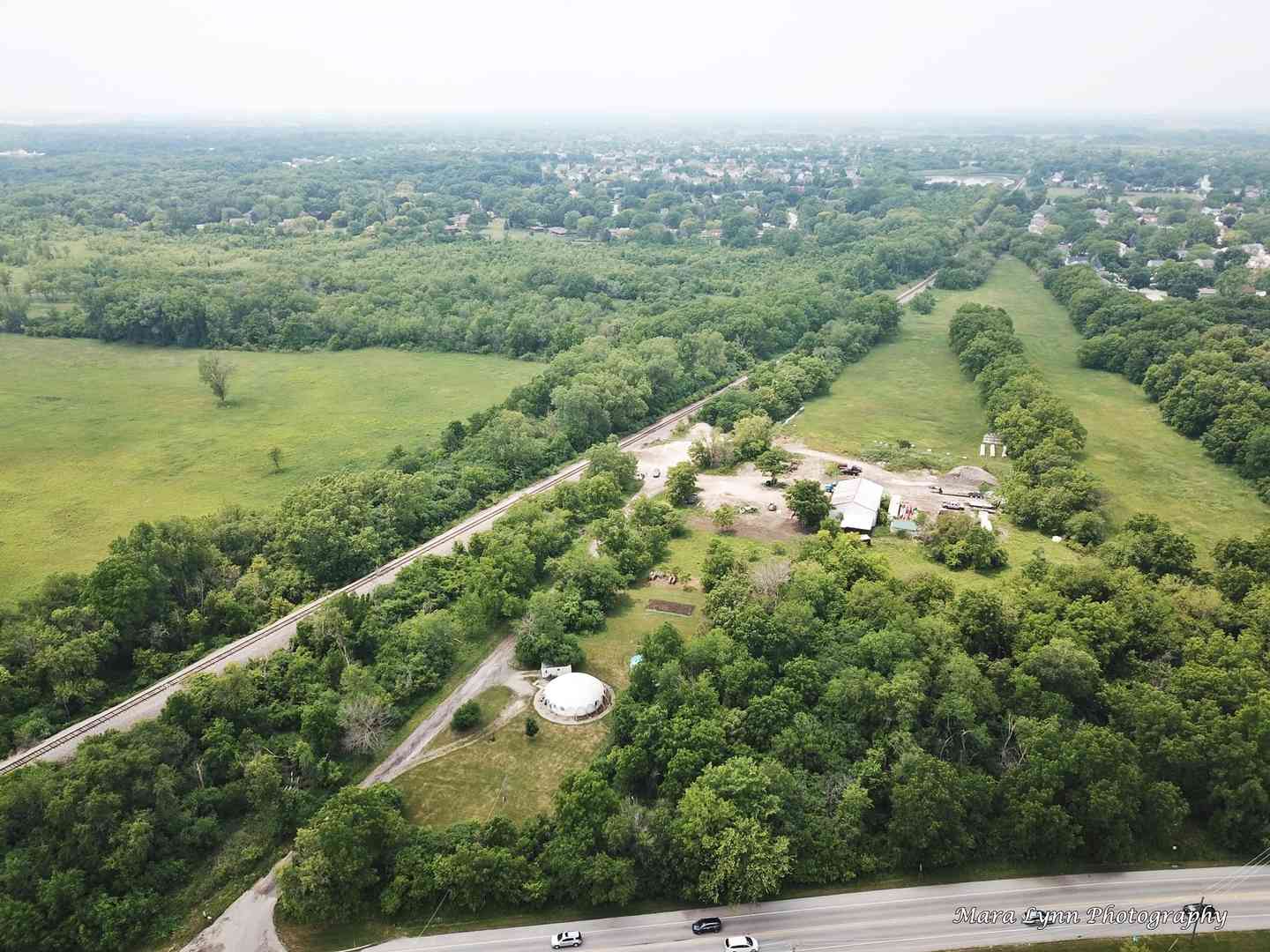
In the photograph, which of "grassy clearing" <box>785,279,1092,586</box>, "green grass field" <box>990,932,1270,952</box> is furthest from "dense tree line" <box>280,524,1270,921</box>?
"grassy clearing" <box>785,279,1092,586</box>

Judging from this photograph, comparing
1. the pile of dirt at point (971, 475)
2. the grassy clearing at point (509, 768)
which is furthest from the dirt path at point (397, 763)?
the pile of dirt at point (971, 475)

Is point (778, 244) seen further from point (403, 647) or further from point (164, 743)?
point (164, 743)

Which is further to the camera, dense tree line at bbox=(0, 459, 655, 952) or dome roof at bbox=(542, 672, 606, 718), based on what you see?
dome roof at bbox=(542, 672, 606, 718)

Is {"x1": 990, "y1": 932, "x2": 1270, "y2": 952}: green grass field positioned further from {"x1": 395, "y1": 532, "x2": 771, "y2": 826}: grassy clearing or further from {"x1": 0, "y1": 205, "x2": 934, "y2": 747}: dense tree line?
{"x1": 0, "y1": 205, "x2": 934, "y2": 747}: dense tree line

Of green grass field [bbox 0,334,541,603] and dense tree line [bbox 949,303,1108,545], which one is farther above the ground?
dense tree line [bbox 949,303,1108,545]

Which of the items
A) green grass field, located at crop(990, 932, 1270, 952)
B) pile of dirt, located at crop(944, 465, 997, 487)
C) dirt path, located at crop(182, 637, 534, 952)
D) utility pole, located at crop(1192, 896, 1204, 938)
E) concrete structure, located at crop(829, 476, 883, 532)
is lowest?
dirt path, located at crop(182, 637, 534, 952)

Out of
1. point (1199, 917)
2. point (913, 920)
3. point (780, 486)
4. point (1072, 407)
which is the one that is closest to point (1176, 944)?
point (1199, 917)

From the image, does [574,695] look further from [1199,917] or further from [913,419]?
[913,419]
